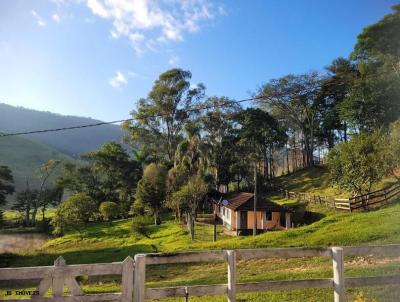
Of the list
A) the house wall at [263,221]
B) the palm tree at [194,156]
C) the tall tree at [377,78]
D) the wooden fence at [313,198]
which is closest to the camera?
the house wall at [263,221]

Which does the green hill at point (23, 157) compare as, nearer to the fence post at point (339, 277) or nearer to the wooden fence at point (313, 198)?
the wooden fence at point (313, 198)

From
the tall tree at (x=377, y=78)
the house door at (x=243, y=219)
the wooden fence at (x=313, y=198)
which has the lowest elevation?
the house door at (x=243, y=219)

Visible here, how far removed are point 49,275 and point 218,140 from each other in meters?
56.0

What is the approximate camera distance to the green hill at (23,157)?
13738 centimetres

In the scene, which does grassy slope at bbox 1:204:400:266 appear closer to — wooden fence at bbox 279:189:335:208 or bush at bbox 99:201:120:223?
wooden fence at bbox 279:189:335:208

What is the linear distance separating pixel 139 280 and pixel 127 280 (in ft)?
0.61

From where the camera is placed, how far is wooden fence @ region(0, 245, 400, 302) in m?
5.86

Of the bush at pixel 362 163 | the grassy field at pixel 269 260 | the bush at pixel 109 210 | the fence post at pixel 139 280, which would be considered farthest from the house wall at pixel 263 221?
the fence post at pixel 139 280

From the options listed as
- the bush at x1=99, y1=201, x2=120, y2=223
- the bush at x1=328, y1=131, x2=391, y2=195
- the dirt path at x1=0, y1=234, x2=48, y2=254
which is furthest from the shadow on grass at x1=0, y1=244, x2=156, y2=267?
the bush at x1=99, y1=201, x2=120, y2=223

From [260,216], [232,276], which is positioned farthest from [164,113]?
[232,276]

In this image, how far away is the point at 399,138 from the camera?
3052 cm

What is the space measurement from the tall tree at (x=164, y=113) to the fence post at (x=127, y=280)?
52402 mm

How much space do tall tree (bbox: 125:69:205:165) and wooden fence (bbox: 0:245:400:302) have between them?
51900mm

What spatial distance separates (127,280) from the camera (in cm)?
602
